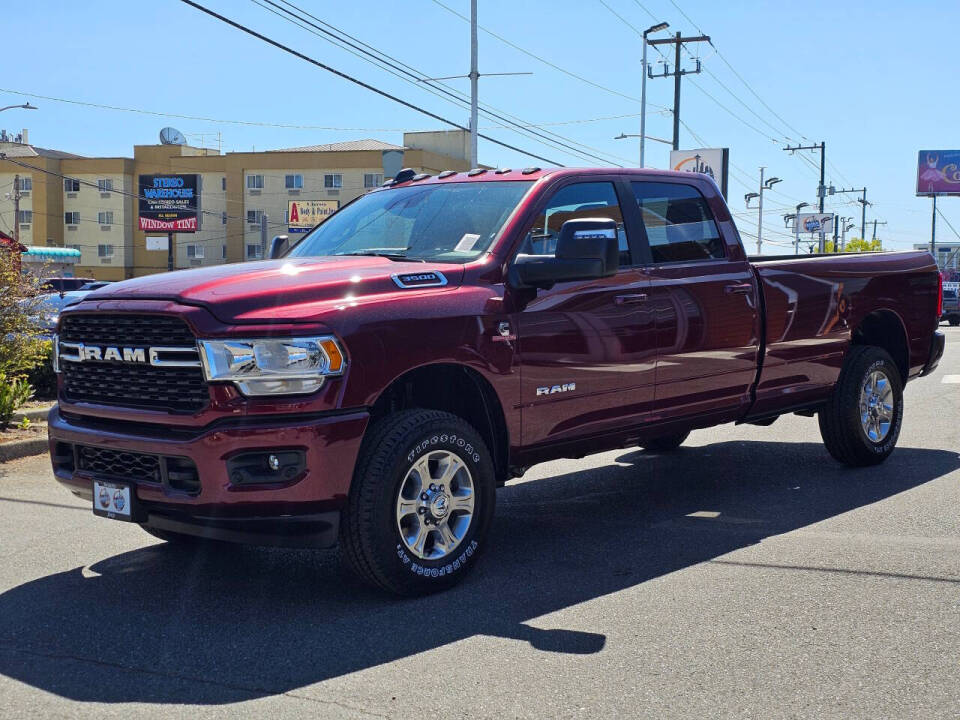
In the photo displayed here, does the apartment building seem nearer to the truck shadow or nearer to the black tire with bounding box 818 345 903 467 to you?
the black tire with bounding box 818 345 903 467

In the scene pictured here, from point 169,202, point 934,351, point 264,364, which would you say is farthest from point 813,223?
point 264,364

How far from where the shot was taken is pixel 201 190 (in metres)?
80.1

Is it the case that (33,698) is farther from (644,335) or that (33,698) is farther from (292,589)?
(644,335)

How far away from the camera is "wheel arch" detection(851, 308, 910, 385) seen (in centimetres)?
864

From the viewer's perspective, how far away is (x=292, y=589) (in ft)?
17.2

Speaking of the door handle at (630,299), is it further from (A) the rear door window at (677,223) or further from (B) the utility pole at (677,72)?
(B) the utility pole at (677,72)

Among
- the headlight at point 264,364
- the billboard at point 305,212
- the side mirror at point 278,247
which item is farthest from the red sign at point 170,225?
the headlight at point 264,364

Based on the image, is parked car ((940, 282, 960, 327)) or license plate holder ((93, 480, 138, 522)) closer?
license plate holder ((93, 480, 138, 522))

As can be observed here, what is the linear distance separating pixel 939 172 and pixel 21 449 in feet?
341

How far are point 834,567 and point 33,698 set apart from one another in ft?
12.4

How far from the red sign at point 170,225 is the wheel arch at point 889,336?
69.5 metres

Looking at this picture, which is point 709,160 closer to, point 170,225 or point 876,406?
point 170,225

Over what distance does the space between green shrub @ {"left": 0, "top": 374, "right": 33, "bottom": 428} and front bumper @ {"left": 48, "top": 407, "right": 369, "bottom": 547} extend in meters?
4.98

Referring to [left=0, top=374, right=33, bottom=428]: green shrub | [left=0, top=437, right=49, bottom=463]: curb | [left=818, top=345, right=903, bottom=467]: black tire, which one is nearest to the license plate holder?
[left=0, top=437, right=49, bottom=463]: curb
